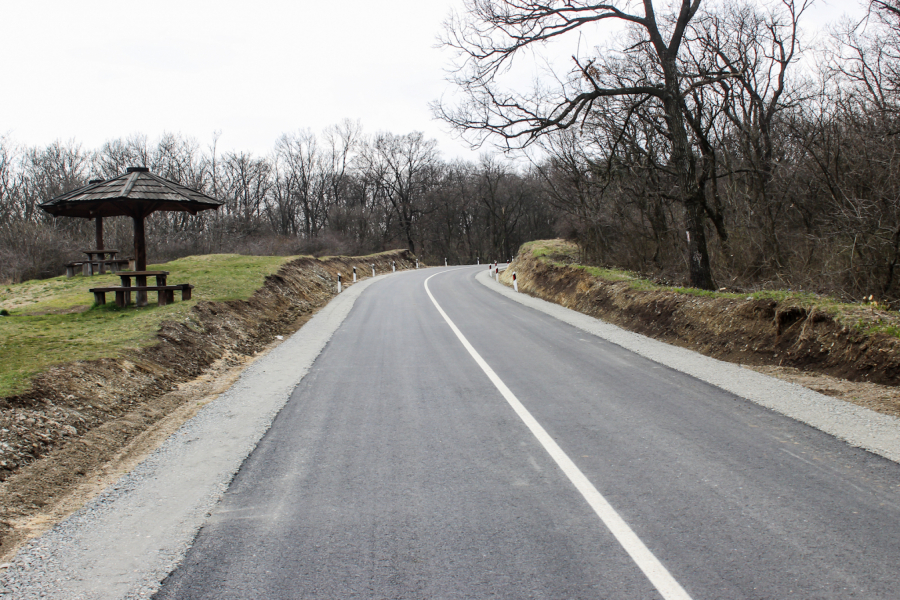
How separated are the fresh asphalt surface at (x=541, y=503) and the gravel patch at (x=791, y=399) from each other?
0.87 ft

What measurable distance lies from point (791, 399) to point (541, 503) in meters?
4.26

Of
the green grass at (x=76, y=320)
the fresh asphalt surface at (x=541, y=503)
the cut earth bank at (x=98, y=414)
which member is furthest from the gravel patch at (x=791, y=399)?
the green grass at (x=76, y=320)

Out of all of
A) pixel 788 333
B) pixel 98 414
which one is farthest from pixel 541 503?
pixel 788 333

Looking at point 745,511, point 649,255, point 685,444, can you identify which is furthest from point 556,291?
point 745,511

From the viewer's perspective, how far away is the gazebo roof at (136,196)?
→ 13.1 m

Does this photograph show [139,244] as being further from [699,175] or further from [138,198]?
[699,175]

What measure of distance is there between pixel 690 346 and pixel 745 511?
7.09 metres

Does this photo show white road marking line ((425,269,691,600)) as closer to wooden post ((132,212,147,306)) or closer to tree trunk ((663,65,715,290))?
tree trunk ((663,65,715,290))

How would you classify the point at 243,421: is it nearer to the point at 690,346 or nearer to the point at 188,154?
the point at 690,346

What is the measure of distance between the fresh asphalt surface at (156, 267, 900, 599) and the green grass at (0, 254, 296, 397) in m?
3.67

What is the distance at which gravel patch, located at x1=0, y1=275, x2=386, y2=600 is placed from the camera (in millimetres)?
3127

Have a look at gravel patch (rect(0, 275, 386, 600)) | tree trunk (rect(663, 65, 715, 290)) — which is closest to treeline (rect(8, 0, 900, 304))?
tree trunk (rect(663, 65, 715, 290))

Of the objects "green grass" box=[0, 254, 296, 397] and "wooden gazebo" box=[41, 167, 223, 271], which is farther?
"wooden gazebo" box=[41, 167, 223, 271]

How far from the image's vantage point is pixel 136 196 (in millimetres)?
13188
